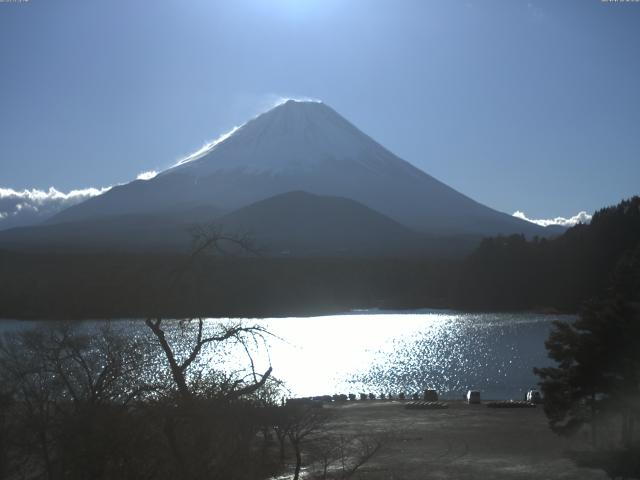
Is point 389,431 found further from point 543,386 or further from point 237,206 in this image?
point 237,206

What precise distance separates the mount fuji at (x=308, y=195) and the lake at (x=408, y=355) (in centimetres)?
3010

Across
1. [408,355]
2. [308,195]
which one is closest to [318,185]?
[308,195]

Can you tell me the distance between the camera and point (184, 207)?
105375 millimetres

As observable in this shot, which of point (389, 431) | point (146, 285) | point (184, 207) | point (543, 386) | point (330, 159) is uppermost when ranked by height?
point (330, 159)

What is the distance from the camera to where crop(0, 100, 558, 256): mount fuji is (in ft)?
342

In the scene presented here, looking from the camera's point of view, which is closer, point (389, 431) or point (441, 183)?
point (389, 431)

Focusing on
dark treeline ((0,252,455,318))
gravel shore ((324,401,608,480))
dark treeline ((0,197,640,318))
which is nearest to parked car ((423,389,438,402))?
gravel shore ((324,401,608,480))

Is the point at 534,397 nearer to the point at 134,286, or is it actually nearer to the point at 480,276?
the point at 134,286

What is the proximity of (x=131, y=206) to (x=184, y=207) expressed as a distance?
13.6 meters

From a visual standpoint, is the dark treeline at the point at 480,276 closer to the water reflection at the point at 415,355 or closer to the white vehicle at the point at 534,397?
the water reflection at the point at 415,355

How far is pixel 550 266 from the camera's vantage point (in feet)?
Result: 232

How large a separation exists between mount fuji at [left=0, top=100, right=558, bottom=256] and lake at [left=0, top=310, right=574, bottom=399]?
3010cm

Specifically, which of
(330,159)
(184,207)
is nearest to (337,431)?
(184,207)

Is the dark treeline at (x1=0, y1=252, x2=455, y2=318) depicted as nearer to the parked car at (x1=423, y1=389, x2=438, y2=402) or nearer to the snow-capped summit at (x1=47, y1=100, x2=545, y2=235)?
the parked car at (x1=423, y1=389, x2=438, y2=402)
